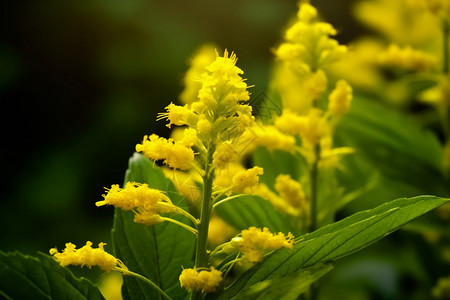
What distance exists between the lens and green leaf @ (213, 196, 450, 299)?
479 millimetres

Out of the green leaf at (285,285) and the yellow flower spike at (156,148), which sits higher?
the yellow flower spike at (156,148)

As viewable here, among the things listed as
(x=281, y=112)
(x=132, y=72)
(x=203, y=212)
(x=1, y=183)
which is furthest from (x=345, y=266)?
(x=1, y=183)

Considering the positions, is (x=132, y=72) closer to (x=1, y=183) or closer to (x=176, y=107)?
(x=1, y=183)

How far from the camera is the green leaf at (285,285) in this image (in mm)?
488

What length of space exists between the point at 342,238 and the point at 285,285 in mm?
56

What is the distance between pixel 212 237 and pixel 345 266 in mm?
414

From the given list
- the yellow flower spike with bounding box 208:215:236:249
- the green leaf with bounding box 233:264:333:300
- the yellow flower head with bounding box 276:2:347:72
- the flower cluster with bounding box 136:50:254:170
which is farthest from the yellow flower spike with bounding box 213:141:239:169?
the yellow flower spike with bounding box 208:215:236:249

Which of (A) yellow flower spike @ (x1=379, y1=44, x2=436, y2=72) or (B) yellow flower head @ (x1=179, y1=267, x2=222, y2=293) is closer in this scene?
(B) yellow flower head @ (x1=179, y1=267, x2=222, y2=293)

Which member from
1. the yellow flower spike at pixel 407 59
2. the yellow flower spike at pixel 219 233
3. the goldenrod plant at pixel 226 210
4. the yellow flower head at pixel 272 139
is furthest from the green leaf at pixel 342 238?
the yellow flower spike at pixel 407 59

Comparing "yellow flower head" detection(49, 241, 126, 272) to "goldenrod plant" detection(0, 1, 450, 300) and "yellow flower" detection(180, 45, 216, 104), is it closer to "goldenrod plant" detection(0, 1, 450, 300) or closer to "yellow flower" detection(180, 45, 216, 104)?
"goldenrod plant" detection(0, 1, 450, 300)

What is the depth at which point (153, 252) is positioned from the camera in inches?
24.1

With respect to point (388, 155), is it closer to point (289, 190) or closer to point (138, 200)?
point (289, 190)

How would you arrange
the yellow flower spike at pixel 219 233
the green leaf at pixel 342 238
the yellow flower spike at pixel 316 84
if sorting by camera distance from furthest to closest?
the yellow flower spike at pixel 219 233 → the yellow flower spike at pixel 316 84 → the green leaf at pixel 342 238

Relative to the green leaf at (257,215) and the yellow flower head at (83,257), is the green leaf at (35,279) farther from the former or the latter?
the green leaf at (257,215)
